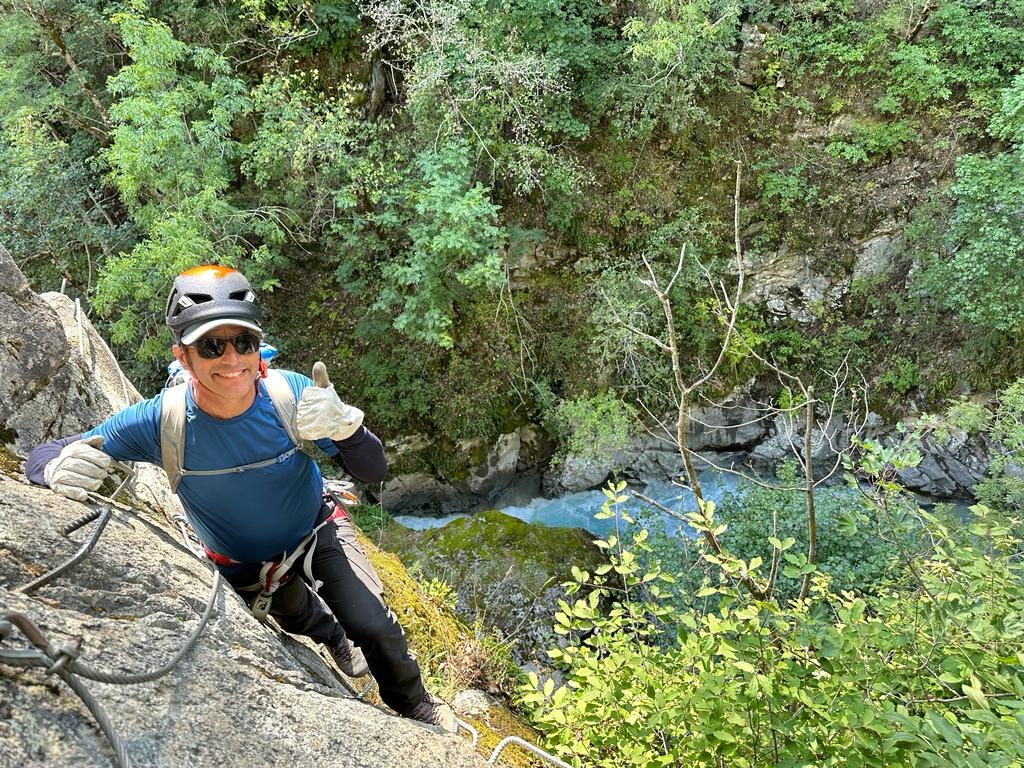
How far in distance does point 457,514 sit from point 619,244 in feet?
17.5

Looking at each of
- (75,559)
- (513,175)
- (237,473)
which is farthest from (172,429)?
(513,175)

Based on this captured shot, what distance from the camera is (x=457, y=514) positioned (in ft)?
32.9

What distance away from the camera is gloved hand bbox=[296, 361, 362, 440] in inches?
82.0

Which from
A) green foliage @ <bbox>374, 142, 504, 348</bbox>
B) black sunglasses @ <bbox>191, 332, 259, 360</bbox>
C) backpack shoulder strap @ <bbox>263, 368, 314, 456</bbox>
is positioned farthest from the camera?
green foliage @ <bbox>374, 142, 504, 348</bbox>

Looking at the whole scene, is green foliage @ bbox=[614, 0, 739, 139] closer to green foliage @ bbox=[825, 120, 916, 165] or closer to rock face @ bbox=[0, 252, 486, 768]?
green foliage @ bbox=[825, 120, 916, 165]

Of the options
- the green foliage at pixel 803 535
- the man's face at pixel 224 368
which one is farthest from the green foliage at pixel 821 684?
the green foliage at pixel 803 535

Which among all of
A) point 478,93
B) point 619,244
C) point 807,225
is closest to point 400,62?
point 478,93

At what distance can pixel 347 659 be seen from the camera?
A: 275 cm

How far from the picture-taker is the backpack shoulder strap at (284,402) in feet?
7.17

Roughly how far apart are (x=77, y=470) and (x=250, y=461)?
1.66 feet

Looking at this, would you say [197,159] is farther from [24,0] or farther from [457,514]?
→ [457,514]

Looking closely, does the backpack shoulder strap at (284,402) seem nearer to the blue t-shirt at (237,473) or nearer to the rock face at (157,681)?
the blue t-shirt at (237,473)

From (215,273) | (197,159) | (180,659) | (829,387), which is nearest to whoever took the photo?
(180,659)

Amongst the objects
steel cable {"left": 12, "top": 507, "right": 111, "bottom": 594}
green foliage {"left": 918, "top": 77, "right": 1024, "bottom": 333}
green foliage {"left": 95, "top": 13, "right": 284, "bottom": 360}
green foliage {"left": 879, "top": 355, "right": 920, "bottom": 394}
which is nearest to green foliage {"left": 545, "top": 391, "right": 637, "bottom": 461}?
green foliage {"left": 879, "top": 355, "right": 920, "bottom": 394}
